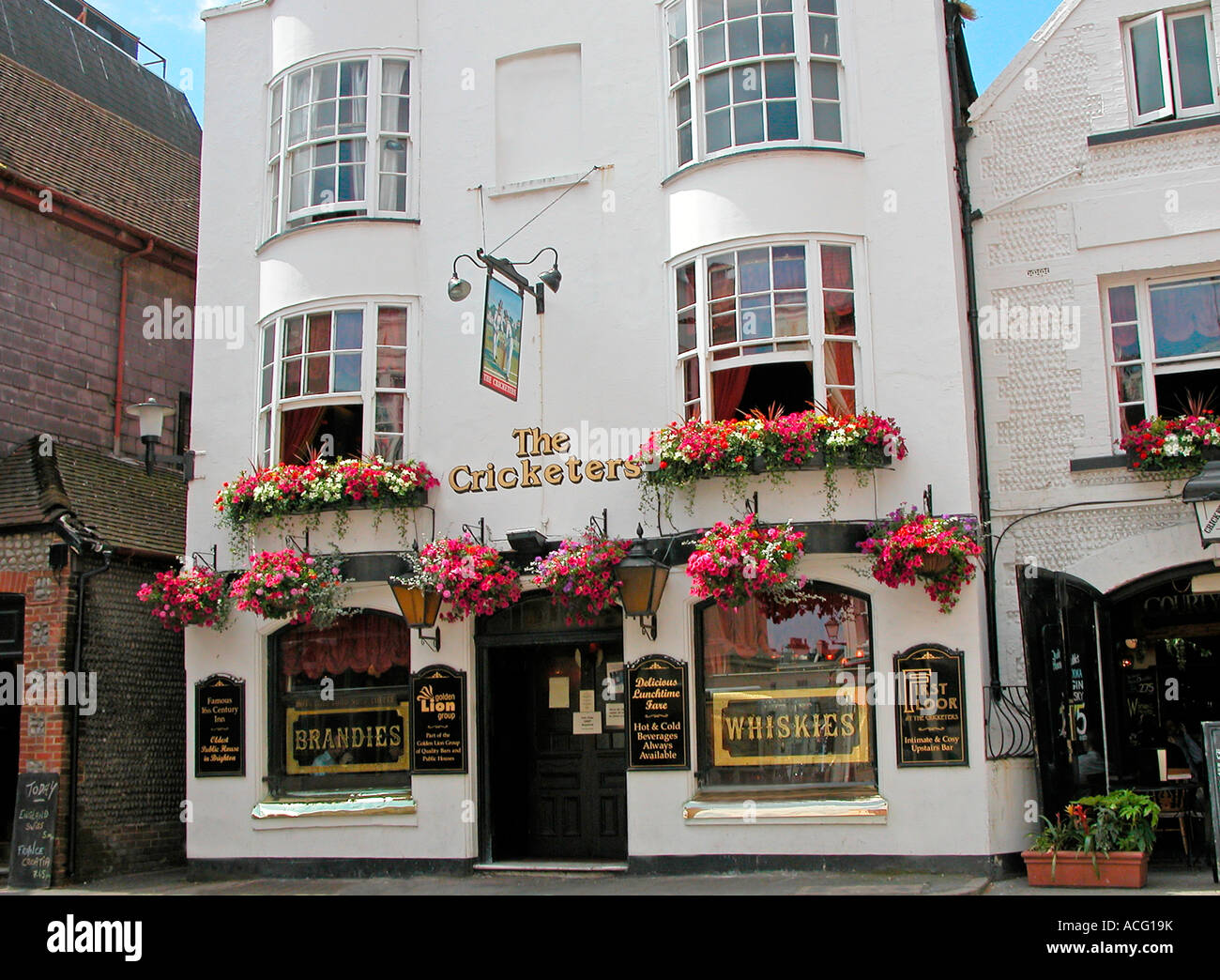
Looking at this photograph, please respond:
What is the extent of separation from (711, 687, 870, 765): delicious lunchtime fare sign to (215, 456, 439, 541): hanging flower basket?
3664 mm

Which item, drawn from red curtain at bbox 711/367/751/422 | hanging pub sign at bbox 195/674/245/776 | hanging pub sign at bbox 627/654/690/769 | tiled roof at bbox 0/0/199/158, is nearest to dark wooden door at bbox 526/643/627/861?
hanging pub sign at bbox 627/654/690/769

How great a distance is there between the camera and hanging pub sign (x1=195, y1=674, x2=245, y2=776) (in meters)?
14.0

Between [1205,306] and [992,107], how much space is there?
2884mm

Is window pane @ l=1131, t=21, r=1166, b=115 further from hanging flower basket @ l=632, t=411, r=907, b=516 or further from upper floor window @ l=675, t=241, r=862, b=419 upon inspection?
hanging flower basket @ l=632, t=411, r=907, b=516

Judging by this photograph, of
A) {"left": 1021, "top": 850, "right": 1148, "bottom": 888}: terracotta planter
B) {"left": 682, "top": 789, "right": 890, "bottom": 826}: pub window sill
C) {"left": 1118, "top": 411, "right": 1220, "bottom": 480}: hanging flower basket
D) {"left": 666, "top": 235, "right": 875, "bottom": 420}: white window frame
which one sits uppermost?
{"left": 666, "top": 235, "right": 875, "bottom": 420}: white window frame

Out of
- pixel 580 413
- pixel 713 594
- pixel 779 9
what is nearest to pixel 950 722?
pixel 713 594

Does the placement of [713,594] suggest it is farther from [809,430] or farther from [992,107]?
[992,107]

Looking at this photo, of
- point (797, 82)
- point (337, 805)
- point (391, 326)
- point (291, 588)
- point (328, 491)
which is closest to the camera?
point (797, 82)

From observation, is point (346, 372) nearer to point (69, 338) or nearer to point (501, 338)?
point (501, 338)

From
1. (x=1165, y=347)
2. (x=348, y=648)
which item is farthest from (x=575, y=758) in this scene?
(x=1165, y=347)

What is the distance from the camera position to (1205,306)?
12.5m

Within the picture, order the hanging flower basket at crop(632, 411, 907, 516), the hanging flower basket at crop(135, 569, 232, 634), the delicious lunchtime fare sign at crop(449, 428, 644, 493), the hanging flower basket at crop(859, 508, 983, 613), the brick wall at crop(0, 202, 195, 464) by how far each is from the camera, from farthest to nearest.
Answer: the brick wall at crop(0, 202, 195, 464)
the hanging flower basket at crop(135, 569, 232, 634)
the delicious lunchtime fare sign at crop(449, 428, 644, 493)
the hanging flower basket at crop(632, 411, 907, 516)
the hanging flower basket at crop(859, 508, 983, 613)

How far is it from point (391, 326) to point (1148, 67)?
311 inches

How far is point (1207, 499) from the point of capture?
37.2 ft
